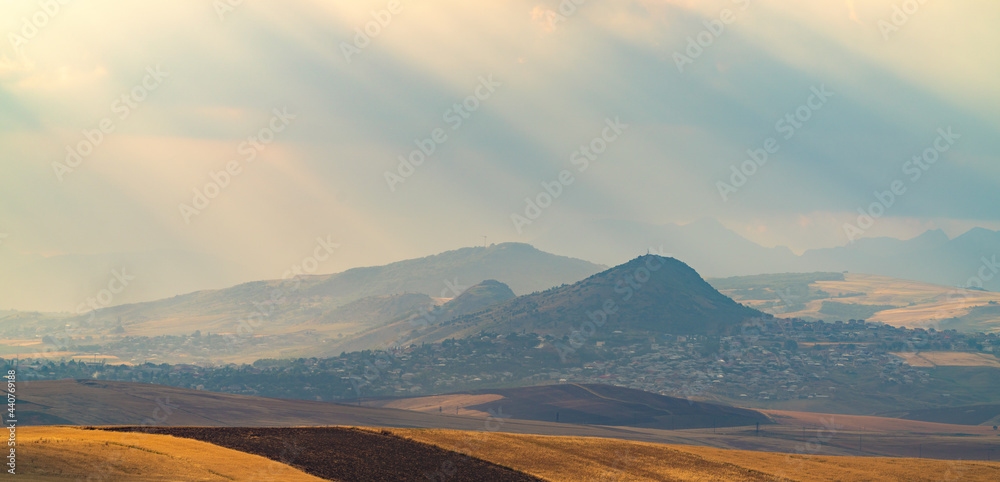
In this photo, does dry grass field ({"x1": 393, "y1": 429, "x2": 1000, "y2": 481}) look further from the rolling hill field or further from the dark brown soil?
the dark brown soil

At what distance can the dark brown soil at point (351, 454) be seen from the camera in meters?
60.9

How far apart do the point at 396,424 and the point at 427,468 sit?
13619 cm

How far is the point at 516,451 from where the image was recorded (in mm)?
76750

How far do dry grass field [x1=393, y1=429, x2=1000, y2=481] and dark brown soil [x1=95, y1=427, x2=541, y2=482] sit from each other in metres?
3.32

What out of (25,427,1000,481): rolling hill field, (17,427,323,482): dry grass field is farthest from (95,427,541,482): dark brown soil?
(17,427,323,482): dry grass field

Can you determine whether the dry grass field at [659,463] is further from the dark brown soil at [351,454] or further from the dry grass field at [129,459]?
the dry grass field at [129,459]

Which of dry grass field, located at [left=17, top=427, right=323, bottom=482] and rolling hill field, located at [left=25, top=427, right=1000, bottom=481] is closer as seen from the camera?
dry grass field, located at [left=17, top=427, right=323, bottom=482]

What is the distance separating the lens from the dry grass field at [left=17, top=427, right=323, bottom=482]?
45781 mm

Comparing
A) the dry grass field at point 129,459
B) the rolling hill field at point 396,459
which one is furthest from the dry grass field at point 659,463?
the dry grass field at point 129,459

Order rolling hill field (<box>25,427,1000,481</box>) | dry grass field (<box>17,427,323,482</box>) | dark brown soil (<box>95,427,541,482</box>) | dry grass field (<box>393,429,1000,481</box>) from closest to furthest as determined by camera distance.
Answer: dry grass field (<box>17,427,323,482</box>) → rolling hill field (<box>25,427,1000,481</box>) → dark brown soil (<box>95,427,541,482</box>) → dry grass field (<box>393,429,1000,481</box>)

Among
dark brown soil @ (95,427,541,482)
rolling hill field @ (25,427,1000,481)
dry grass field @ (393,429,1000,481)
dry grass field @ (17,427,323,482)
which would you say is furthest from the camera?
dry grass field @ (393,429,1000,481)

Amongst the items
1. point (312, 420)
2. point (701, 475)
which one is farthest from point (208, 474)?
point (312, 420)

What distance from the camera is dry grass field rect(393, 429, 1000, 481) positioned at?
237 feet

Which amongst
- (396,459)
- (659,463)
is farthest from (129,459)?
(659,463)
